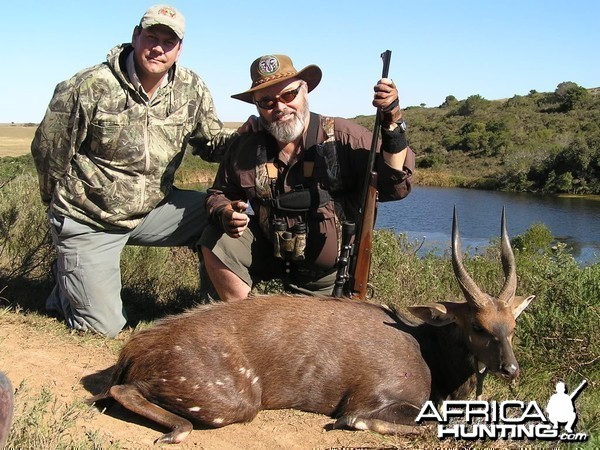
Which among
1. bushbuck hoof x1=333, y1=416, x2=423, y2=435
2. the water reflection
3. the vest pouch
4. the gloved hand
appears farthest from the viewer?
the water reflection

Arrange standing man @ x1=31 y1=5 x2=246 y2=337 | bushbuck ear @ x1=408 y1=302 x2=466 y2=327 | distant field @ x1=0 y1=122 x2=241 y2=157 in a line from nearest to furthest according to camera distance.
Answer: bushbuck ear @ x1=408 y1=302 x2=466 y2=327 < standing man @ x1=31 y1=5 x2=246 y2=337 < distant field @ x1=0 y1=122 x2=241 y2=157

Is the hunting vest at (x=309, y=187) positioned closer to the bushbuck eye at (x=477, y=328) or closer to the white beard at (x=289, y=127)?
the white beard at (x=289, y=127)

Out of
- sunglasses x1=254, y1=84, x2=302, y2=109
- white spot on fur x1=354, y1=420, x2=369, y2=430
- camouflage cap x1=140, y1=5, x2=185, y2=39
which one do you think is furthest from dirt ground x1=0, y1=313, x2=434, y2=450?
camouflage cap x1=140, y1=5, x2=185, y2=39

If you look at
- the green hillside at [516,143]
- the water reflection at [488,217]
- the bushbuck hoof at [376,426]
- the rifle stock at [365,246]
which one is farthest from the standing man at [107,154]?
the green hillside at [516,143]

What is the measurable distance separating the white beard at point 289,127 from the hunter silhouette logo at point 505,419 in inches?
111

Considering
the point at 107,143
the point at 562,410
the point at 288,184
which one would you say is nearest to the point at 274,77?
the point at 288,184

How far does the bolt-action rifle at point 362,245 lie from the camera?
641 cm

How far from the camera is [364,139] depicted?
22.6 feet

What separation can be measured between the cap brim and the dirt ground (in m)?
2.79

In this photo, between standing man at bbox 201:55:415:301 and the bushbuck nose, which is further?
standing man at bbox 201:55:415:301

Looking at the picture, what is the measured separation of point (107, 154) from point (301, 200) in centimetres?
205

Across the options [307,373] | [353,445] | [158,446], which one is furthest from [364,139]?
[158,446]

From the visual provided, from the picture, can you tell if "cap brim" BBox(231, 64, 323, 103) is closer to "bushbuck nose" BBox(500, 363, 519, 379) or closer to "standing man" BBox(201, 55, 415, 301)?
"standing man" BBox(201, 55, 415, 301)

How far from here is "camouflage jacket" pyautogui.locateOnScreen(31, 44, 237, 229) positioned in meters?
6.92
